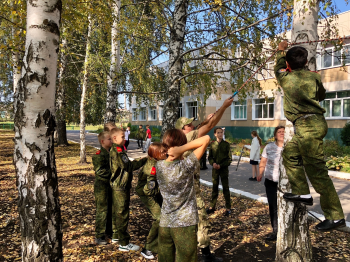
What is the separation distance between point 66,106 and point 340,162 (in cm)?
1611

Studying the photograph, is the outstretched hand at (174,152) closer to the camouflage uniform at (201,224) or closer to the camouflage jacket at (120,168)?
the camouflage uniform at (201,224)

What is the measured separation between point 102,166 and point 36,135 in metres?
1.62

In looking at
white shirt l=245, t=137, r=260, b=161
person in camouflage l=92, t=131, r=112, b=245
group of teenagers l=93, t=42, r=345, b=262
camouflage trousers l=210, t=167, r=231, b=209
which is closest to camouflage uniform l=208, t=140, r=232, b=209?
camouflage trousers l=210, t=167, r=231, b=209

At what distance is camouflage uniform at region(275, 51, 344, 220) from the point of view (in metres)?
2.41

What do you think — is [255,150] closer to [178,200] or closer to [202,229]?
[202,229]

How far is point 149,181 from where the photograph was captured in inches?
141

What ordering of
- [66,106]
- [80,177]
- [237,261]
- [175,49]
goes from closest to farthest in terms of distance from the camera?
[237,261]
[175,49]
[80,177]
[66,106]

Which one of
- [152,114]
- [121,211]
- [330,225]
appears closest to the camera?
[330,225]

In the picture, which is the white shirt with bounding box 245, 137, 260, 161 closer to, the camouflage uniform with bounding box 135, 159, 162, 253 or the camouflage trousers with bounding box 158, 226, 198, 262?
the camouflage uniform with bounding box 135, 159, 162, 253

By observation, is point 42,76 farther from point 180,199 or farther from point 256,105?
point 256,105

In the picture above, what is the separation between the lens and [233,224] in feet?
17.1

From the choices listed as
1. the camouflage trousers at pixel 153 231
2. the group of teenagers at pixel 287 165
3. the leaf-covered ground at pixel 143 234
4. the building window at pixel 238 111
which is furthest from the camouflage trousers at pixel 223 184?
the building window at pixel 238 111

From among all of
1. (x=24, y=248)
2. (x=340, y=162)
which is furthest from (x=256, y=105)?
(x=24, y=248)

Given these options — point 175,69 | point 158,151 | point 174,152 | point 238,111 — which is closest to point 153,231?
point 158,151
